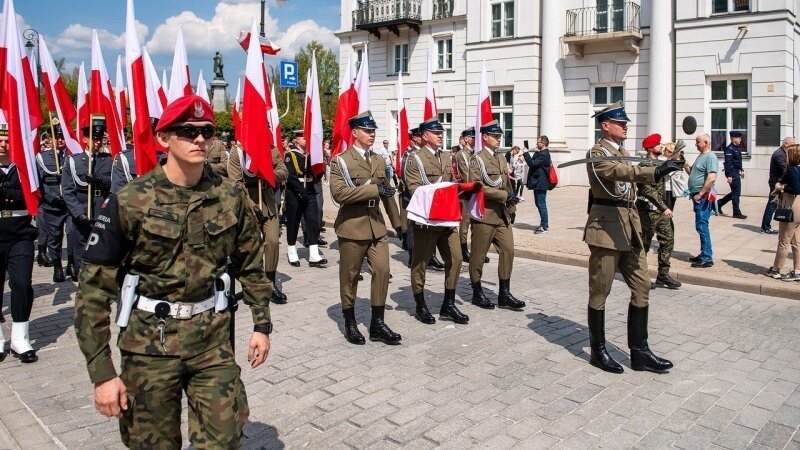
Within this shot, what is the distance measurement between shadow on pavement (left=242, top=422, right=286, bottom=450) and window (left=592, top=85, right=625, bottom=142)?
2347 centimetres

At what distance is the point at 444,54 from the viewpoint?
31484 millimetres

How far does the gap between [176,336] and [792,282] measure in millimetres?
8455

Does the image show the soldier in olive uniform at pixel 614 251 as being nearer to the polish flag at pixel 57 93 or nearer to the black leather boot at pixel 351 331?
the black leather boot at pixel 351 331

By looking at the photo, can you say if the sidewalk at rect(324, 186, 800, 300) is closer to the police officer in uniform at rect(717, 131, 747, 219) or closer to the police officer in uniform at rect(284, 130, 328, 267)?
the police officer in uniform at rect(717, 131, 747, 219)

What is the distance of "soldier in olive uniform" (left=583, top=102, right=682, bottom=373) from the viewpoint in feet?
19.1

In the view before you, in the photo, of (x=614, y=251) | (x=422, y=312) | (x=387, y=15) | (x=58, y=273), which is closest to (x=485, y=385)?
(x=614, y=251)

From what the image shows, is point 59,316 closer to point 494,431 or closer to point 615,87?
point 494,431

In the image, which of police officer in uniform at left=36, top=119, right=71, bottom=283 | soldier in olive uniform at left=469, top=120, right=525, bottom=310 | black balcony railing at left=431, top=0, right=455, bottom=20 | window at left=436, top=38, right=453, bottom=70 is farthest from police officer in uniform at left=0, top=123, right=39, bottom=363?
black balcony railing at left=431, top=0, right=455, bottom=20

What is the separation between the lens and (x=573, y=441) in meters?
4.38

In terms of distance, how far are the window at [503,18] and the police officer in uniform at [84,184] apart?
21844mm

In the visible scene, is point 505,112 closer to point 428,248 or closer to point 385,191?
point 428,248

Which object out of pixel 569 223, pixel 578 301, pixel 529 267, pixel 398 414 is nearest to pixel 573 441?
pixel 398 414

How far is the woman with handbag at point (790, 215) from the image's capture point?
912cm

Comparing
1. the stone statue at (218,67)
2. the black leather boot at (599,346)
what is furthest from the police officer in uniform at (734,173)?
the stone statue at (218,67)
